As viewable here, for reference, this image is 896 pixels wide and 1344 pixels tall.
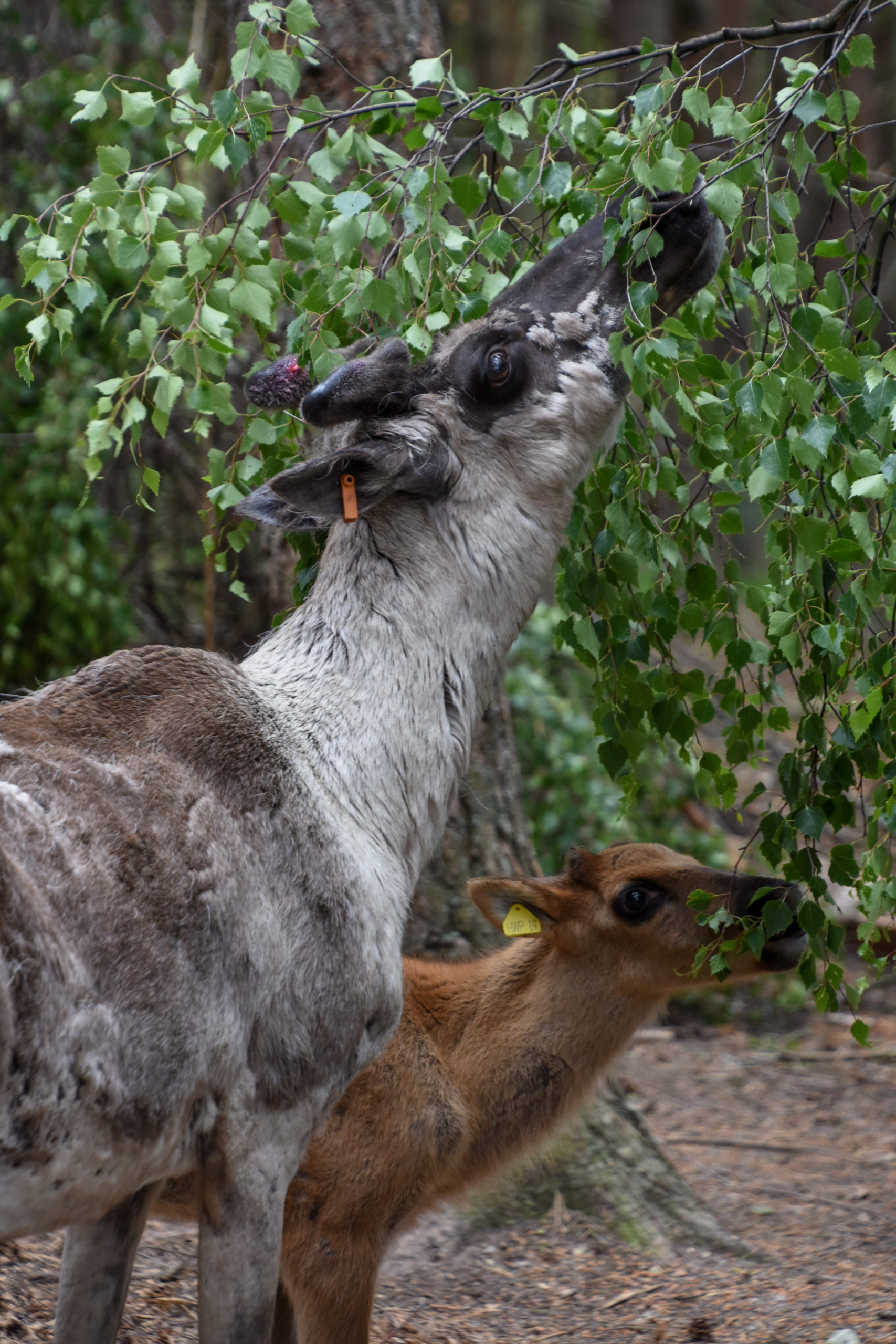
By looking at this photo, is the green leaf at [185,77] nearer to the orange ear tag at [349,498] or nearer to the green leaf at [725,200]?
the orange ear tag at [349,498]

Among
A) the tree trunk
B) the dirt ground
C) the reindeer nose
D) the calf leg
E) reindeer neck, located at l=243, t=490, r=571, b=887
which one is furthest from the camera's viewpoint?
the tree trunk

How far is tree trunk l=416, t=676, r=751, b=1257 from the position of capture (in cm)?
535

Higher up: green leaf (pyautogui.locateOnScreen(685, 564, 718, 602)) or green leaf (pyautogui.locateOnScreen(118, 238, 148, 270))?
green leaf (pyautogui.locateOnScreen(118, 238, 148, 270))

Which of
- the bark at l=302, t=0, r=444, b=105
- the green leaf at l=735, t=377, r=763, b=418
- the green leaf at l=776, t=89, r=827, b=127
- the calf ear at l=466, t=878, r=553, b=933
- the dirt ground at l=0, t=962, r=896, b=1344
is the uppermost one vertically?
the bark at l=302, t=0, r=444, b=105

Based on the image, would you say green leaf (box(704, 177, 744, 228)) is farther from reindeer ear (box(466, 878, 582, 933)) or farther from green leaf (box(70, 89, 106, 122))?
reindeer ear (box(466, 878, 582, 933))

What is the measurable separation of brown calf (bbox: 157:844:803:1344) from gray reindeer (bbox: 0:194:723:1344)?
0.88m

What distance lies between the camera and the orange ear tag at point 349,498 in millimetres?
3377

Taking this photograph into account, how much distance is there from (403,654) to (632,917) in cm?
181

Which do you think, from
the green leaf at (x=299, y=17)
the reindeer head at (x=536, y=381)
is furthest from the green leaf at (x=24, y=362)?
the green leaf at (x=299, y=17)

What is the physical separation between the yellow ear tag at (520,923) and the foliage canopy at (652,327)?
61 centimetres

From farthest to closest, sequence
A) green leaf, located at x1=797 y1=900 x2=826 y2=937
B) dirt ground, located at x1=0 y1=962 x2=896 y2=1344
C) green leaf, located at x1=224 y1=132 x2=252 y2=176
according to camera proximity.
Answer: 1. dirt ground, located at x1=0 y1=962 x2=896 y2=1344
2. green leaf, located at x1=797 y1=900 x2=826 y2=937
3. green leaf, located at x1=224 y1=132 x2=252 y2=176

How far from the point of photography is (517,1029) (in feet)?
15.2

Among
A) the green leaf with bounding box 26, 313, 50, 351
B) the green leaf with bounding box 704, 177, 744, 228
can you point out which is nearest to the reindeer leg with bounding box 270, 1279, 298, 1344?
the green leaf with bounding box 26, 313, 50, 351

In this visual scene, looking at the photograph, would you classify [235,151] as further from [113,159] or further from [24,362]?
[24,362]
